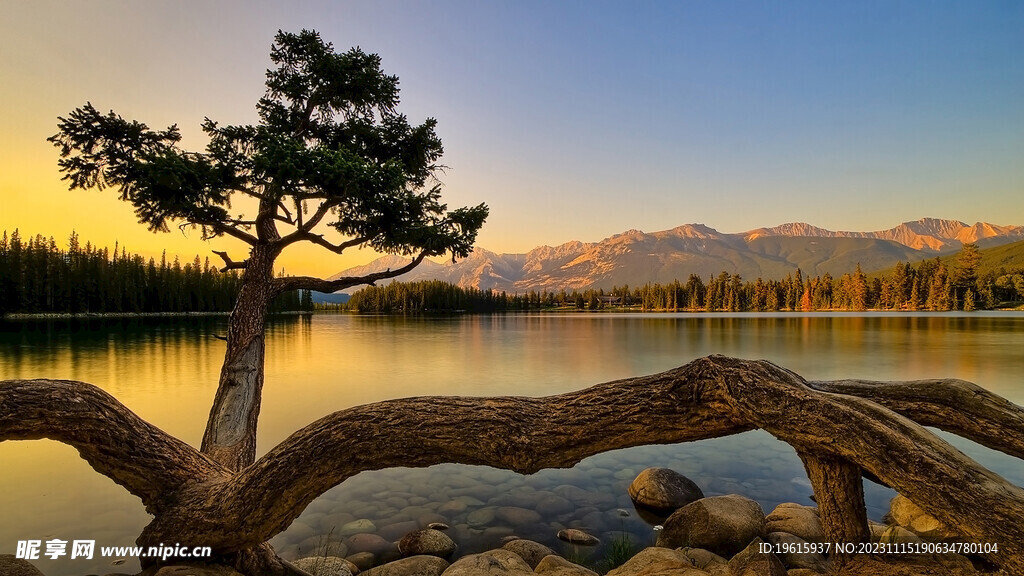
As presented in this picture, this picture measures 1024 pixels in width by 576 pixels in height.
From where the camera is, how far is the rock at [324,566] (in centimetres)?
513

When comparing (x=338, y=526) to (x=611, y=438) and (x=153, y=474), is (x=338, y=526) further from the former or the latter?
(x=611, y=438)

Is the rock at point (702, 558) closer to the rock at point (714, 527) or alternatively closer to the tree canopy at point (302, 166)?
the rock at point (714, 527)

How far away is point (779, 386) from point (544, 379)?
2051 centimetres

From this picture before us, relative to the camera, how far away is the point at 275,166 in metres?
6.05

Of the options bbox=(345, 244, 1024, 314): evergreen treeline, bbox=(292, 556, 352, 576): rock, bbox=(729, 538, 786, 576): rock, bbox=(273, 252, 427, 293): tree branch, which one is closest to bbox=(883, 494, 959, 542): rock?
bbox=(729, 538, 786, 576): rock

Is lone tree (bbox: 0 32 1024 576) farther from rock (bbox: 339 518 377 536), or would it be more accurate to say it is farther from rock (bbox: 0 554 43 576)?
rock (bbox: 339 518 377 536)

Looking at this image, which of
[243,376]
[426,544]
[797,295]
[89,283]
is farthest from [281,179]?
[797,295]

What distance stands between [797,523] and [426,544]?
17.9 ft

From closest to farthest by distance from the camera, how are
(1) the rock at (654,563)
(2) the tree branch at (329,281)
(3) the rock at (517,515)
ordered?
(1) the rock at (654,563), (3) the rock at (517,515), (2) the tree branch at (329,281)

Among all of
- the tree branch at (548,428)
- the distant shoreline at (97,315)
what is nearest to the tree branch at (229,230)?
the tree branch at (548,428)

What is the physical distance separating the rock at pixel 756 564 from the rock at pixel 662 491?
139 inches

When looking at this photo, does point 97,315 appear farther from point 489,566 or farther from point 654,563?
point 654,563

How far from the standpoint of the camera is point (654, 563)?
15.9ft

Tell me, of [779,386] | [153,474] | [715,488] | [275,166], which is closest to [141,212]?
[275,166]
